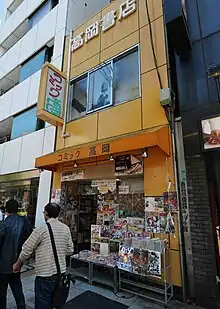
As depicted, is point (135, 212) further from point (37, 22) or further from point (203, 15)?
point (37, 22)

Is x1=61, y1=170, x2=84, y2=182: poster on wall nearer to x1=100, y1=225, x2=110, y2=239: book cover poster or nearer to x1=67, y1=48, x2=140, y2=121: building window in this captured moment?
x1=100, y1=225, x2=110, y2=239: book cover poster

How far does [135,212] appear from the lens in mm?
5570

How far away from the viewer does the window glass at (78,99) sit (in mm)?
7059

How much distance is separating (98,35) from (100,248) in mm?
6887

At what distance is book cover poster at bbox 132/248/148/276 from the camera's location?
4082 millimetres

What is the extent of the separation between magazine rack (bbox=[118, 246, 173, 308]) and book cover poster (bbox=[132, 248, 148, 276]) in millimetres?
337

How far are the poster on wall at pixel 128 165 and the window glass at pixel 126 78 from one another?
173 centimetres

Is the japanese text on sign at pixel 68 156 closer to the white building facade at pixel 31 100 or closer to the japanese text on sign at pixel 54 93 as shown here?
the japanese text on sign at pixel 54 93

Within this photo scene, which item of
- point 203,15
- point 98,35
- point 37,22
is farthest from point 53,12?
point 203,15

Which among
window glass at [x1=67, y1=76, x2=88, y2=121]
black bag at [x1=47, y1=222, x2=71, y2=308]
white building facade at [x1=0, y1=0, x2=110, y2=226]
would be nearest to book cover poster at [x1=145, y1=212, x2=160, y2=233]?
black bag at [x1=47, y1=222, x2=71, y2=308]

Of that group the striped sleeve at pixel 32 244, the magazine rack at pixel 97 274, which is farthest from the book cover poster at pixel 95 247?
the striped sleeve at pixel 32 244

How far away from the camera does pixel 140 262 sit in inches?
164

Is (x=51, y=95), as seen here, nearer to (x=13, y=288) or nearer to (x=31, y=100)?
(x=31, y=100)

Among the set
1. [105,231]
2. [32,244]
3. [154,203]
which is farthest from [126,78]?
[32,244]
